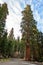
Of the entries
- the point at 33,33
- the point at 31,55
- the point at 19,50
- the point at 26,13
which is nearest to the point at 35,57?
the point at 31,55

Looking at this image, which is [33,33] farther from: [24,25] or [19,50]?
[19,50]

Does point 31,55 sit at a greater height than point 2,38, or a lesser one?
lesser

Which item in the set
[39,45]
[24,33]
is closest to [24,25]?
[24,33]

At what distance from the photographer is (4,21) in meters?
66.2

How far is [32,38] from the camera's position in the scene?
6688cm

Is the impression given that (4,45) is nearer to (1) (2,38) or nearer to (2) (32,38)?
(1) (2,38)

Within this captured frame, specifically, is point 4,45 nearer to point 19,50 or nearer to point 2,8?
point 2,8

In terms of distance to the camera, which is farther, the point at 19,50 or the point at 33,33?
the point at 19,50

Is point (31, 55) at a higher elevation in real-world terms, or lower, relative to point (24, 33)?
lower

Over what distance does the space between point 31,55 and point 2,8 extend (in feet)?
54.6

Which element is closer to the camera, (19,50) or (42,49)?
(42,49)

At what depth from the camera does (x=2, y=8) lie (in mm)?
66312

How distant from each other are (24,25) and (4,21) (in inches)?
238

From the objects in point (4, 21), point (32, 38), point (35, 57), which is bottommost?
point (35, 57)
